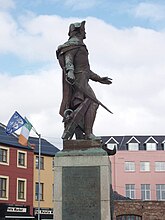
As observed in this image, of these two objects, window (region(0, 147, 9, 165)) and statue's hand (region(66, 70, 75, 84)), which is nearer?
statue's hand (region(66, 70, 75, 84))

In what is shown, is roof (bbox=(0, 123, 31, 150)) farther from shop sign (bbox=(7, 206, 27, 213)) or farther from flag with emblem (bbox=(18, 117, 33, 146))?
flag with emblem (bbox=(18, 117, 33, 146))

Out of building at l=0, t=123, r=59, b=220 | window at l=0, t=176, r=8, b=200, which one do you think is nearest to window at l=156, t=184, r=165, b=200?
building at l=0, t=123, r=59, b=220

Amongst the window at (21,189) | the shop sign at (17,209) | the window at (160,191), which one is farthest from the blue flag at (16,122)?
the window at (160,191)

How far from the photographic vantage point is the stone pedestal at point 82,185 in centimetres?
948

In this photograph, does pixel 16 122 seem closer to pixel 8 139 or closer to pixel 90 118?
pixel 8 139

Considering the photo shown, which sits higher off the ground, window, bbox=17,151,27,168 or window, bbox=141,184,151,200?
window, bbox=17,151,27,168

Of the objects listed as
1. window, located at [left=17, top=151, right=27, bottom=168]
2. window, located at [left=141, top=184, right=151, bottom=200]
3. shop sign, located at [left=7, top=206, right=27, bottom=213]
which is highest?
window, located at [left=17, top=151, right=27, bottom=168]

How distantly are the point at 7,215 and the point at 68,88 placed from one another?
111 feet

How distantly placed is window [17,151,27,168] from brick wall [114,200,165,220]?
966cm

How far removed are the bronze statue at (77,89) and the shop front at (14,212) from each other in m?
32.5

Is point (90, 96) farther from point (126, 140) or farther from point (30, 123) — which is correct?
point (126, 140)

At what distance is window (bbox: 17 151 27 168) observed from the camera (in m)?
44.1

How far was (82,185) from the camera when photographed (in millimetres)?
9672

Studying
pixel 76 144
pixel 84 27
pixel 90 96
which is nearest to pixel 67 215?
pixel 76 144
